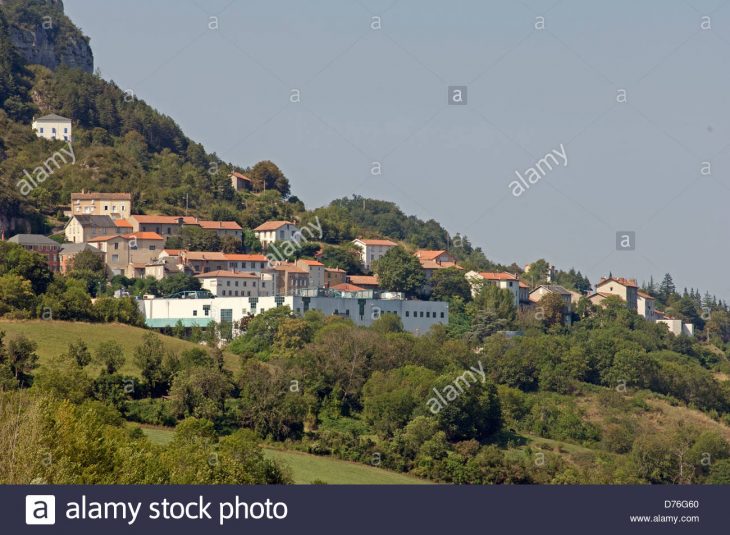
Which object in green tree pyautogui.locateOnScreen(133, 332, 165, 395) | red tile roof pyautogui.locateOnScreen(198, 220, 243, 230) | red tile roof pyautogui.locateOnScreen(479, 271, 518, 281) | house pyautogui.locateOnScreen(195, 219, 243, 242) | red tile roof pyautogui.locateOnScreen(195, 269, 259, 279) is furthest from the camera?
red tile roof pyautogui.locateOnScreen(479, 271, 518, 281)

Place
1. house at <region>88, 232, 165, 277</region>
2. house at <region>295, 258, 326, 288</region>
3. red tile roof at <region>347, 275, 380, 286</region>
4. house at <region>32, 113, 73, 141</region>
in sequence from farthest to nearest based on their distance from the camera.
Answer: house at <region>32, 113, 73, 141</region>, red tile roof at <region>347, 275, 380, 286</region>, house at <region>295, 258, 326, 288</region>, house at <region>88, 232, 165, 277</region>

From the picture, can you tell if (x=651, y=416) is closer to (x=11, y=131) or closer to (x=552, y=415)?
(x=552, y=415)

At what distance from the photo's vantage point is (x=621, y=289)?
399ft

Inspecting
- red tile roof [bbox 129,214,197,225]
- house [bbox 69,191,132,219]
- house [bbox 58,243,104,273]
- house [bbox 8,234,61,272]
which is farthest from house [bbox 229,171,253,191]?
house [bbox 8,234,61,272]

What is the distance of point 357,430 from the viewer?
67625 mm

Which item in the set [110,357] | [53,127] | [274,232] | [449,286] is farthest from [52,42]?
[110,357]

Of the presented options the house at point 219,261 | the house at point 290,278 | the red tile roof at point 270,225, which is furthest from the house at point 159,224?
the house at point 290,278

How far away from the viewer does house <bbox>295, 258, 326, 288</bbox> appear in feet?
329

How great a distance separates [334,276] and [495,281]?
12137mm

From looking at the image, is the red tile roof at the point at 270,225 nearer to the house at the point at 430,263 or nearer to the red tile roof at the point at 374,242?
the red tile roof at the point at 374,242

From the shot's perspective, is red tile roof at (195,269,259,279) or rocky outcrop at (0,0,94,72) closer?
red tile roof at (195,269,259,279)

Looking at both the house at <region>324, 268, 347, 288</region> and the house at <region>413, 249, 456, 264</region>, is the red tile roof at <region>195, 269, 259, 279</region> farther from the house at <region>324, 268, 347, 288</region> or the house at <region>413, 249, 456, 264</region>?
the house at <region>413, 249, 456, 264</region>

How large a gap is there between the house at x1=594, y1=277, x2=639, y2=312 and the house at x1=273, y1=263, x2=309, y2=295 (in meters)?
31.1

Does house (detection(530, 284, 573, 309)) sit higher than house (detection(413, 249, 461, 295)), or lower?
lower
